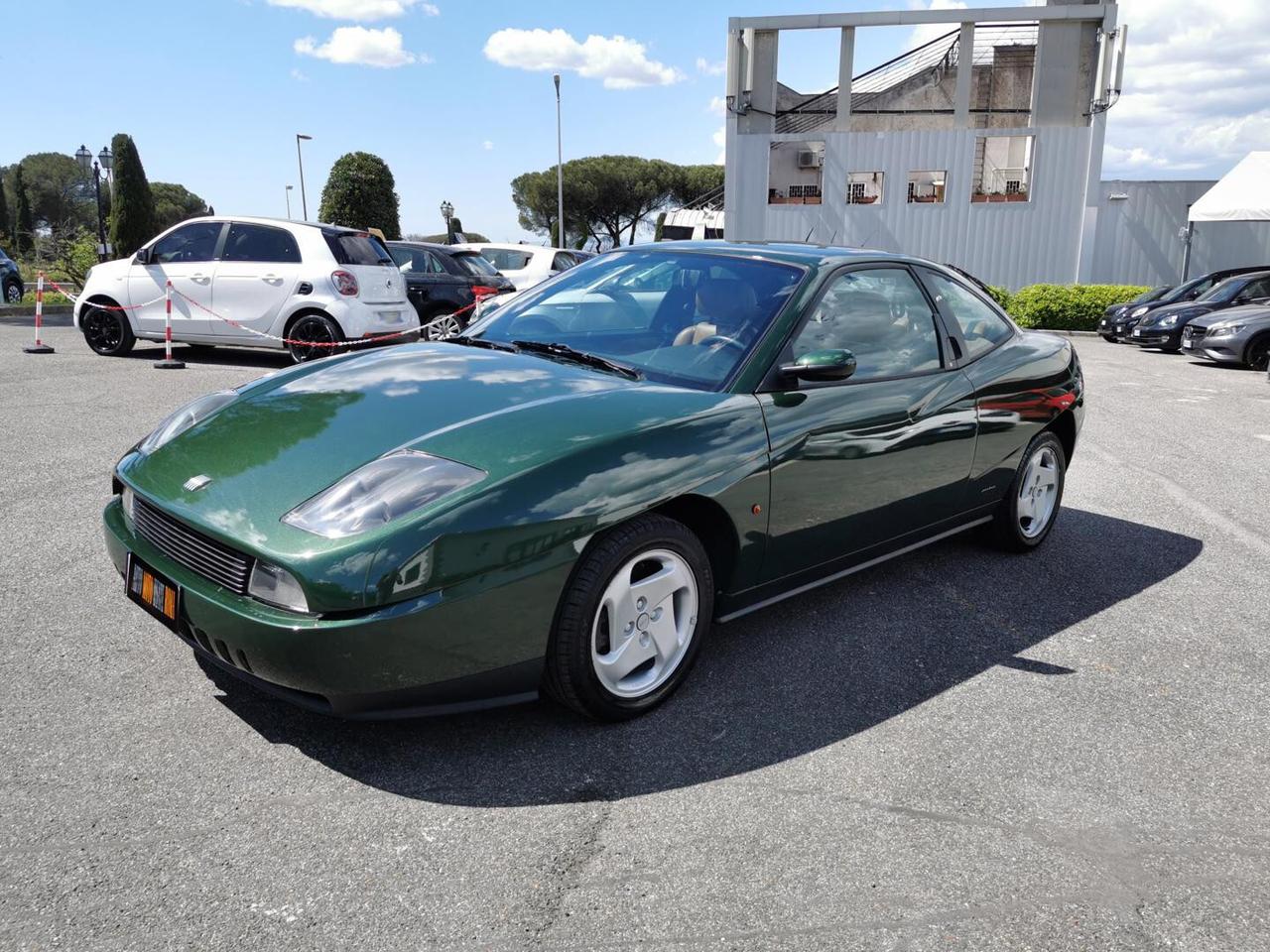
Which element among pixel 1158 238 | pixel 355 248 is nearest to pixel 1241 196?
pixel 1158 238

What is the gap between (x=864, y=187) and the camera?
78.0ft

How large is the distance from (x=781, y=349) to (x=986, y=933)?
1970 millimetres

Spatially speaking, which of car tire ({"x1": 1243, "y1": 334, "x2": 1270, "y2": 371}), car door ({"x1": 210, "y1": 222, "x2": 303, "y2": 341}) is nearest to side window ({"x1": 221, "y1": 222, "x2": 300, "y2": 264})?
car door ({"x1": 210, "y1": 222, "x2": 303, "y2": 341})

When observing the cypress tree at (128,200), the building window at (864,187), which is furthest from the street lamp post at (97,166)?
the building window at (864,187)

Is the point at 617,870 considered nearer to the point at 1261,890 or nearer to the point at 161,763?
the point at 161,763

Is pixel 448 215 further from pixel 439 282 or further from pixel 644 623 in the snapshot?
pixel 644 623

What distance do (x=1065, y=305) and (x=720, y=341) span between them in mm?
19798

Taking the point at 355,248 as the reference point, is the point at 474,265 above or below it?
below

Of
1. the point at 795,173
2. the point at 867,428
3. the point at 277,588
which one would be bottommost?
the point at 277,588

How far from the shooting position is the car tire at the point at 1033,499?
4758mm

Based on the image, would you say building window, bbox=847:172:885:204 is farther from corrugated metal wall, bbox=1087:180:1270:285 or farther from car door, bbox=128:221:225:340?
car door, bbox=128:221:225:340

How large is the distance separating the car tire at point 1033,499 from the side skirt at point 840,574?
0.13 m

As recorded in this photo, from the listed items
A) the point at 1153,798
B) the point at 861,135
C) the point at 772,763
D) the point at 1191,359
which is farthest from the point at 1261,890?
the point at 861,135

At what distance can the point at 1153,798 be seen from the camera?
277 centimetres
